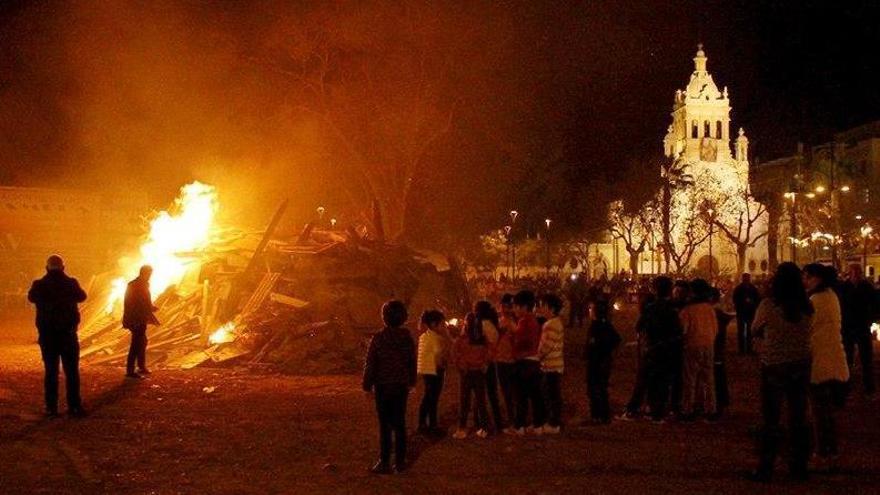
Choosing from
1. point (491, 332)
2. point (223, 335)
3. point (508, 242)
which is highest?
point (508, 242)

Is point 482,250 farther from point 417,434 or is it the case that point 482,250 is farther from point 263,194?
point 417,434

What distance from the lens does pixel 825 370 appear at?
786 centimetres

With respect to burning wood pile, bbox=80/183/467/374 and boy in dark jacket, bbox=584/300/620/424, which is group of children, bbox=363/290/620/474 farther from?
burning wood pile, bbox=80/183/467/374

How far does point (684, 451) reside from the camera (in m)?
8.76

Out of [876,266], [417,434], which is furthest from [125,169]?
[876,266]

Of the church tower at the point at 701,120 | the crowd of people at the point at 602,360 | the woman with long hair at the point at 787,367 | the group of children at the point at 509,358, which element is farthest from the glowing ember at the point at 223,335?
the church tower at the point at 701,120

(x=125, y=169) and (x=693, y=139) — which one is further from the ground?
(x=693, y=139)

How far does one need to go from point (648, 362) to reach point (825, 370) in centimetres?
255

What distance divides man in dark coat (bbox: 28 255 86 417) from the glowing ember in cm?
579

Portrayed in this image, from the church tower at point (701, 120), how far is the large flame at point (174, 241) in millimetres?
63331

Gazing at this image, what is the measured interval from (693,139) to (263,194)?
55.1m

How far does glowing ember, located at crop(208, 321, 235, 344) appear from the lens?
1648 cm

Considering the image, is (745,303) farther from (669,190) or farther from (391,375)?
(669,190)

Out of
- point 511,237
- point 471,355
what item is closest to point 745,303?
point 471,355
